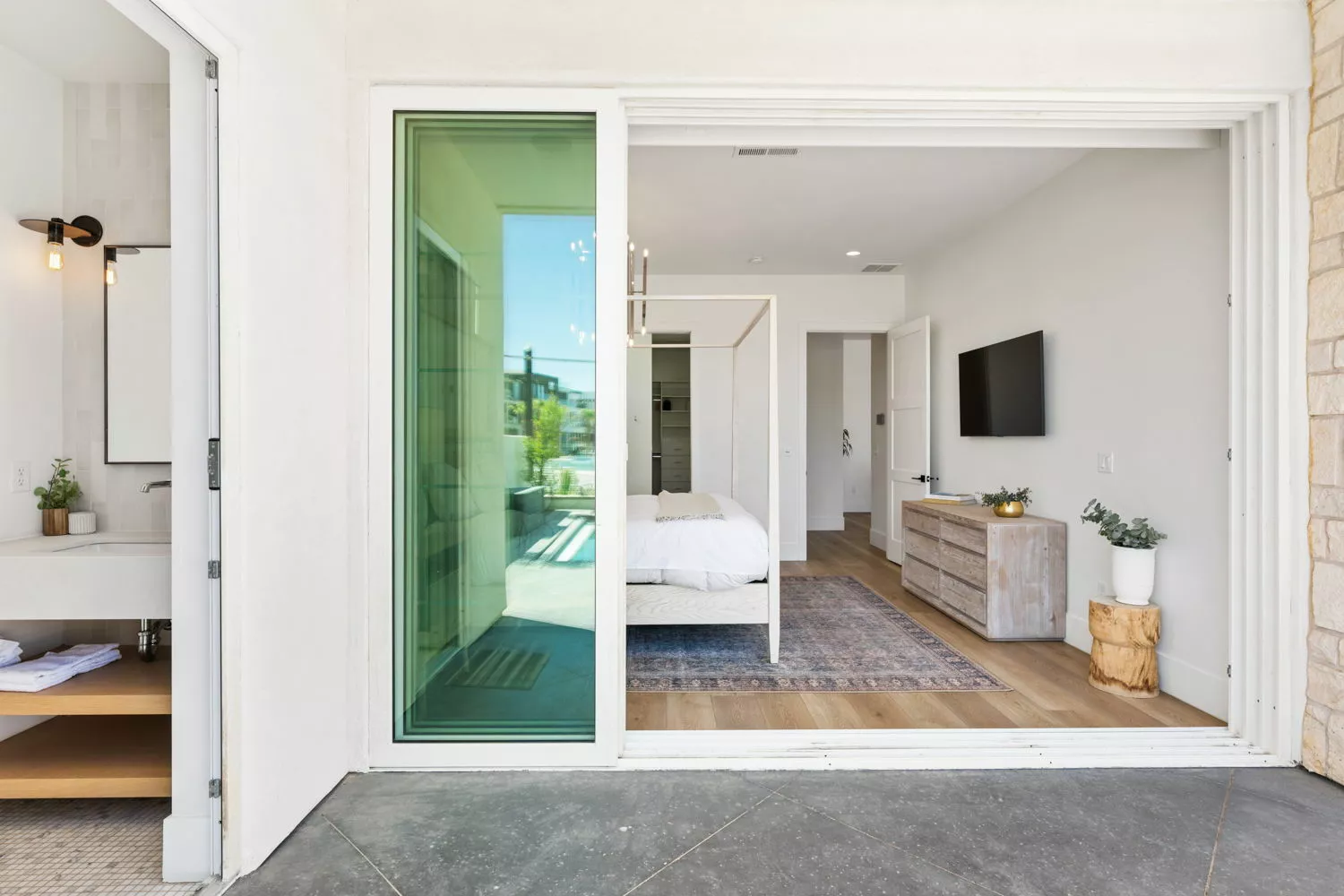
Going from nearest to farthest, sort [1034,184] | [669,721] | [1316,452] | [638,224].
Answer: [1316,452] < [669,721] < [1034,184] < [638,224]

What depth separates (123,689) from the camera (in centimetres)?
177

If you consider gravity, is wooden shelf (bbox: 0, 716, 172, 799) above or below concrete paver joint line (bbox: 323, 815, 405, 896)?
above

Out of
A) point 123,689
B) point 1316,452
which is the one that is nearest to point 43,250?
point 123,689

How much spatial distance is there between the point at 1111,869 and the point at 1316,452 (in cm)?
155

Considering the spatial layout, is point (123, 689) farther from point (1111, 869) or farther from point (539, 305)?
point (1111, 869)

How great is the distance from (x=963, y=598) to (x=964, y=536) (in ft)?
1.21

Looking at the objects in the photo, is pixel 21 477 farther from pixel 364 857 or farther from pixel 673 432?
pixel 673 432

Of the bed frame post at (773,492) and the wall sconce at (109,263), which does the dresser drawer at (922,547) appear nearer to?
the bed frame post at (773,492)

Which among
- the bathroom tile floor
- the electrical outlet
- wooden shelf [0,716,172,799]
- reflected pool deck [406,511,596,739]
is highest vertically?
the electrical outlet

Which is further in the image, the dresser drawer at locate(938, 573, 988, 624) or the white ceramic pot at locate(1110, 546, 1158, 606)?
the dresser drawer at locate(938, 573, 988, 624)

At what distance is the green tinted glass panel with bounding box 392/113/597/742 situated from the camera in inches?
86.0

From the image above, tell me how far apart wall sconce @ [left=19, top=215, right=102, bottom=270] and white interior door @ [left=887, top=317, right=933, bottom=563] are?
184 inches

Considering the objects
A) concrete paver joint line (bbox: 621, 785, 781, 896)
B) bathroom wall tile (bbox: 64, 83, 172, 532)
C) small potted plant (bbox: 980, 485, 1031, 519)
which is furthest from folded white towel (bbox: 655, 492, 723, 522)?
bathroom wall tile (bbox: 64, 83, 172, 532)

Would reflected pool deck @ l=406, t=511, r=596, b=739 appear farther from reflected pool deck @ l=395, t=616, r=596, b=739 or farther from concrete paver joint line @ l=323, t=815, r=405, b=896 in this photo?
concrete paver joint line @ l=323, t=815, r=405, b=896
